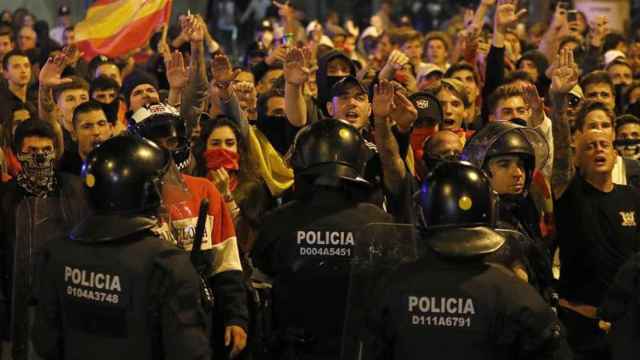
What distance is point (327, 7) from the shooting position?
1003 inches

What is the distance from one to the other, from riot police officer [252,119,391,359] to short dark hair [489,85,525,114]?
2838mm

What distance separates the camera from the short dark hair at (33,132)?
27.6 feet

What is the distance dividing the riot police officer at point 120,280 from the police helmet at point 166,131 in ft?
3.24

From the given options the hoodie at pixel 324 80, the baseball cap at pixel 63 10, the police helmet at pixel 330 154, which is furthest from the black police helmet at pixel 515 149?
the baseball cap at pixel 63 10

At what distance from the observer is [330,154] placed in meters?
6.02

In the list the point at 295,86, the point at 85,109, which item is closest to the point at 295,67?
Result: the point at 295,86

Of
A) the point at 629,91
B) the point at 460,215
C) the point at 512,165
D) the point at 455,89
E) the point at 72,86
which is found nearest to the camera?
the point at 460,215

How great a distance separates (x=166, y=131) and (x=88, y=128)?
6.79ft

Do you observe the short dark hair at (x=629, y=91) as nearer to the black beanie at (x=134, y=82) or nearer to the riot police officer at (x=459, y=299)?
the black beanie at (x=134, y=82)

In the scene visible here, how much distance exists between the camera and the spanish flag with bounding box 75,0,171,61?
1034 cm

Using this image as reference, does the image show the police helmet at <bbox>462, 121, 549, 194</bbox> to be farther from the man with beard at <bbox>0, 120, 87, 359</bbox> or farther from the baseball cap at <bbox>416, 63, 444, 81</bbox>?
the baseball cap at <bbox>416, 63, 444, 81</bbox>

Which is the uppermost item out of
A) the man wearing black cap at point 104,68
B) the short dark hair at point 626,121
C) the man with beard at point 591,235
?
the man wearing black cap at point 104,68

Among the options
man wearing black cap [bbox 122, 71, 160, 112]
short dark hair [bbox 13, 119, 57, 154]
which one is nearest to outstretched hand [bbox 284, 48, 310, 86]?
man wearing black cap [bbox 122, 71, 160, 112]

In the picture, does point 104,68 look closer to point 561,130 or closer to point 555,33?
point 555,33
